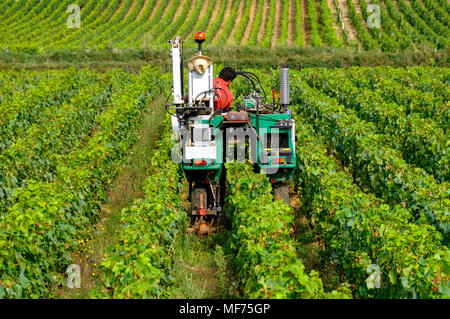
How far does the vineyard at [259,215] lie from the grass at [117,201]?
9 centimetres

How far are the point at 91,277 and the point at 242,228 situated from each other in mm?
2342

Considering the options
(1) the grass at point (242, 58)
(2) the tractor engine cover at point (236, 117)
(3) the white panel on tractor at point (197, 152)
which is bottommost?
(3) the white panel on tractor at point (197, 152)

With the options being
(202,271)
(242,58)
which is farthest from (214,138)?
(242,58)

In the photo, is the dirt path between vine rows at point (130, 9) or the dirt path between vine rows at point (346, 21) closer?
the dirt path between vine rows at point (346, 21)

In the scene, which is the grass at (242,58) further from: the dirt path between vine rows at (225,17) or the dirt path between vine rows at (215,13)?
the dirt path between vine rows at (215,13)

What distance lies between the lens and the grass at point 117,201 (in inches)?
285

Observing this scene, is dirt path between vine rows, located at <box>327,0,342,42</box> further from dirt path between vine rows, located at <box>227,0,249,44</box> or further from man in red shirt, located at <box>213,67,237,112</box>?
man in red shirt, located at <box>213,67,237,112</box>

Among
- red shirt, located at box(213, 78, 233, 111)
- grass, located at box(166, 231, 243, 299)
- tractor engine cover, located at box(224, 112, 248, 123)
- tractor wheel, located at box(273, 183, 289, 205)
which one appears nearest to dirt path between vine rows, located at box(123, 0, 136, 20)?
red shirt, located at box(213, 78, 233, 111)

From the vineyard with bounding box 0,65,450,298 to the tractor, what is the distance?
337mm

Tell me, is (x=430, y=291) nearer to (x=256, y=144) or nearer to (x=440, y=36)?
(x=256, y=144)

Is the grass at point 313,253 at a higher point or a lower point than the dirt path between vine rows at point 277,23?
lower

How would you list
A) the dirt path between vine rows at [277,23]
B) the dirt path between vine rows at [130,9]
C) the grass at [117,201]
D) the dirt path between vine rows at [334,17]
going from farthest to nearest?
the dirt path between vine rows at [130,9]
the dirt path between vine rows at [334,17]
the dirt path between vine rows at [277,23]
the grass at [117,201]

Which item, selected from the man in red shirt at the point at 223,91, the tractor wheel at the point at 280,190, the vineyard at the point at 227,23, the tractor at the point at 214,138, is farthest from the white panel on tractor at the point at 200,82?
the vineyard at the point at 227,23

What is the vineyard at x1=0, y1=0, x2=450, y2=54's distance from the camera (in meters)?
34.4
